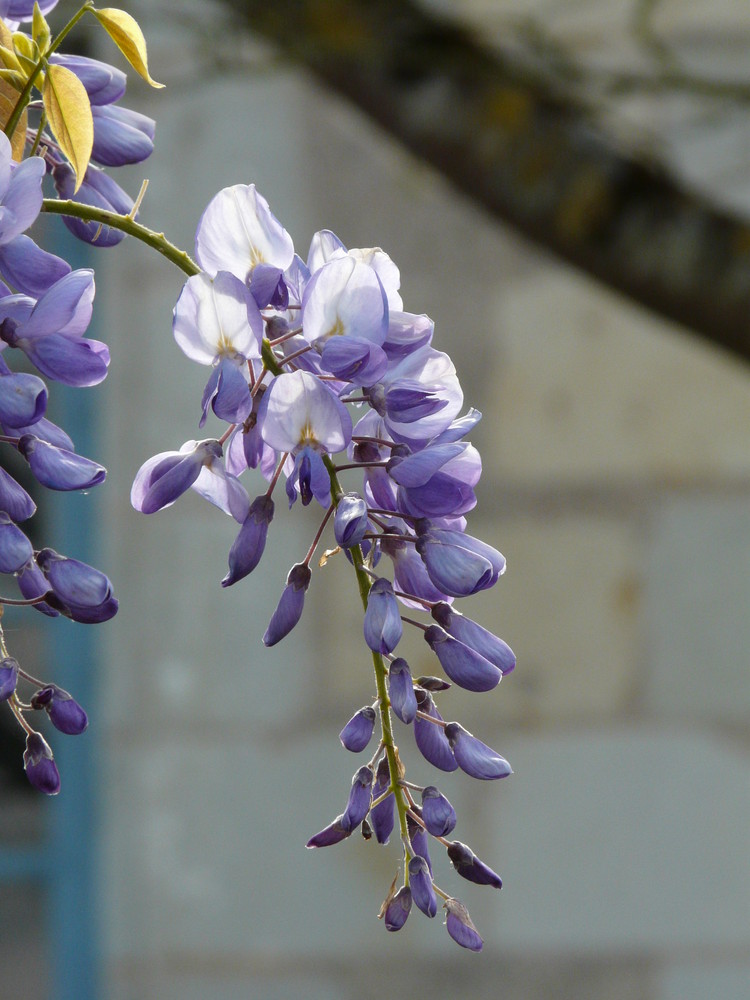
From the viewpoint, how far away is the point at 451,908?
15.1 inches

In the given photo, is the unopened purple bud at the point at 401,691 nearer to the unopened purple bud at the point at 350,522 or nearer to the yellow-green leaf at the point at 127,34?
the unopened purple bud at the point at 350,522

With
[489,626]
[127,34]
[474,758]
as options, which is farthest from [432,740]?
[489,626]

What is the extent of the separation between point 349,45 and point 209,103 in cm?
65

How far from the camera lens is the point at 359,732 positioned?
14.4 inches

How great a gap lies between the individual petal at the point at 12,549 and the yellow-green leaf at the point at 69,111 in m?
0.10

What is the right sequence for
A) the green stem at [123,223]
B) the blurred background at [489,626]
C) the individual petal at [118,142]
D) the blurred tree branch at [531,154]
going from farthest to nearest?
the blurred background at [489,626] → the blurred tree branch at [531,154] → the individual petal at [118,142] → the green stem at [123,223]

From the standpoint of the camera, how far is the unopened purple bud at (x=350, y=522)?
0.32 m

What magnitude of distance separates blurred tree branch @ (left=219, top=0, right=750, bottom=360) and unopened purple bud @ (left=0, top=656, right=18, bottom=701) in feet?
2.75

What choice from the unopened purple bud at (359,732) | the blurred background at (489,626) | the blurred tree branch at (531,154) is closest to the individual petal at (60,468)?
the unopened purple bud at (359,732)

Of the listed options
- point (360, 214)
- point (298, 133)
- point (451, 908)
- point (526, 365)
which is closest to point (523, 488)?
point (526, 365)

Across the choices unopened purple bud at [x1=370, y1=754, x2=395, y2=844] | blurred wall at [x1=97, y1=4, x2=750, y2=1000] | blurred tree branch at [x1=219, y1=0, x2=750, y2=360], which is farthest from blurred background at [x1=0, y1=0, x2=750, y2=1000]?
unopened purple bud at [x1=370, y1=754, x2=395, y2=844]

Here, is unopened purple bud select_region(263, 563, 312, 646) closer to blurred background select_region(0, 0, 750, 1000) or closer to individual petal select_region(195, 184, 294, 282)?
individual petal select_region(195, 184, 294, 282)

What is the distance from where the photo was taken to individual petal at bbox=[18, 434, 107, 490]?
0.32 m

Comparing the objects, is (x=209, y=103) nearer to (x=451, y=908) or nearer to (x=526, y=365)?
(x=526, y=365)
